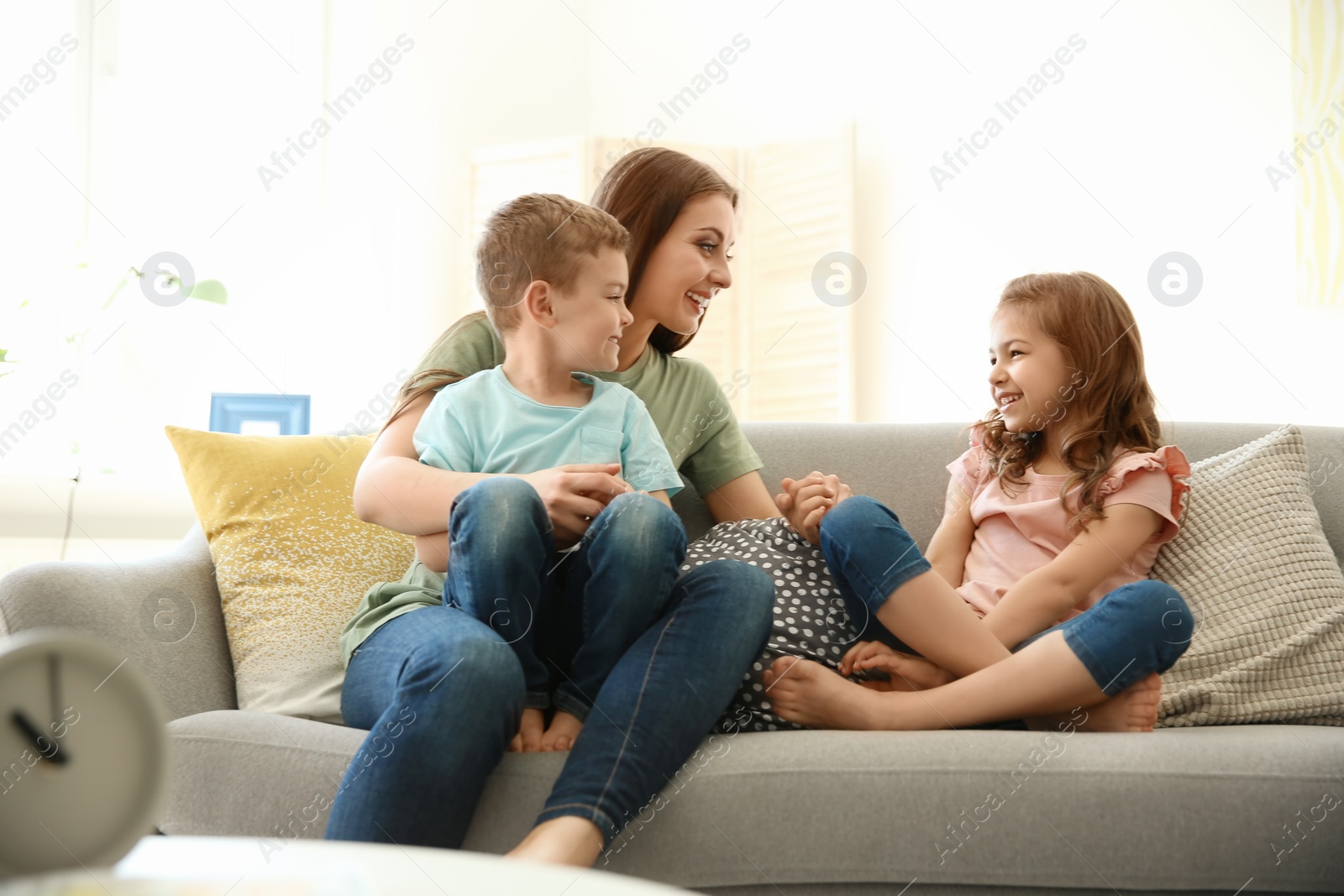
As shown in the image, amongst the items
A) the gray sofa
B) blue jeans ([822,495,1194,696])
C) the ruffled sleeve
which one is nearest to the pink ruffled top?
the ruffled sleeve

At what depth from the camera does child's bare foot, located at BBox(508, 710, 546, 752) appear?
38.2 inches

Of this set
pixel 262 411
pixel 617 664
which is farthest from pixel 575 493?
pixel 262 411

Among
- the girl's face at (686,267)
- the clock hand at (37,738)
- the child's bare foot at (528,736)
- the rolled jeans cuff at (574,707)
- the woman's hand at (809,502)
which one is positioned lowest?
the child's bare foot at (528,736)

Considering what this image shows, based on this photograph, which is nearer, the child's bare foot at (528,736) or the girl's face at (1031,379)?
the child's bare foot at (528,736)

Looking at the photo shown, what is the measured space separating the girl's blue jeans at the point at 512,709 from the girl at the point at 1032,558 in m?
0.14

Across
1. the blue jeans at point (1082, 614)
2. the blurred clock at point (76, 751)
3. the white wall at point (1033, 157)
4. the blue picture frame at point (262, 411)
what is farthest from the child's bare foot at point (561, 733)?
the white wall at point (1033, 157)

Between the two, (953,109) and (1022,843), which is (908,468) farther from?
(953,109)

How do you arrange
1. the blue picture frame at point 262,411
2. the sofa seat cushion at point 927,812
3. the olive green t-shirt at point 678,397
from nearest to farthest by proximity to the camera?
1. the sofa seat cushion at point 927,812
2. the olive green t-shirt at point 678,397
3. the blue picture frame at point 262,411

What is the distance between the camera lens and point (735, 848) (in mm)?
917

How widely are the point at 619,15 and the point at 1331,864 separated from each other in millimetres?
3154

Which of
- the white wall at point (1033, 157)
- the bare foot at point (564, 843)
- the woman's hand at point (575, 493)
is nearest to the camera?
the bare foot at point (564, 843)

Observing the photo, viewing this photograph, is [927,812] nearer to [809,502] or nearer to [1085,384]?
[809,502]

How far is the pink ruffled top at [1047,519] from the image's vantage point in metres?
1.23

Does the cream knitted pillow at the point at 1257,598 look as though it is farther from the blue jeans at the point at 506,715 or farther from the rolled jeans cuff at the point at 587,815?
the rolled jeans cuff at the point at 587,815
